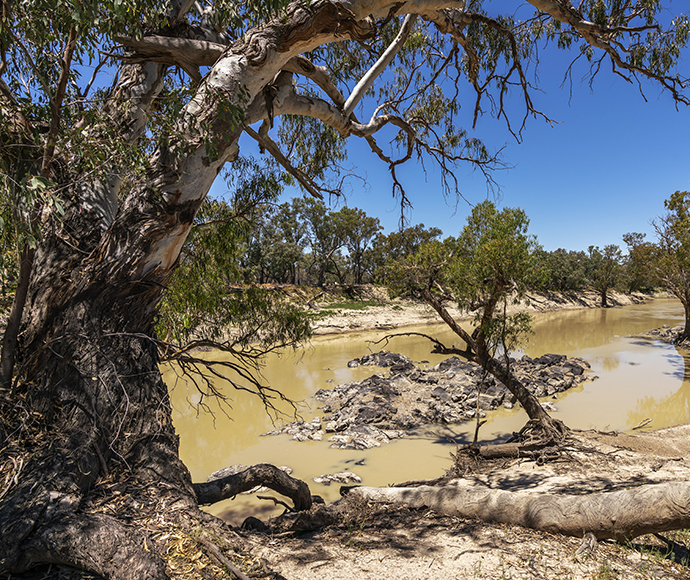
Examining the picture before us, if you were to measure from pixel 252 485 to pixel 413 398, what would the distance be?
212 inches

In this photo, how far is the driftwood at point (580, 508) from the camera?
2098mm

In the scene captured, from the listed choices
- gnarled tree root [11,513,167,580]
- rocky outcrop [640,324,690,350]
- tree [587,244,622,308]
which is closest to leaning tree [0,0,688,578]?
gnarled tree root [11,513,167,580]

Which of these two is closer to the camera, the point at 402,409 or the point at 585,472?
the point at 585,472

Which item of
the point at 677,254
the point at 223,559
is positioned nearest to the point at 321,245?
the point at 677,254

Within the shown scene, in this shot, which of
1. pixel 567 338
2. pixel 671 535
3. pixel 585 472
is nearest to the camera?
pixel 671 535

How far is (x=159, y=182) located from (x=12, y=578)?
189cm

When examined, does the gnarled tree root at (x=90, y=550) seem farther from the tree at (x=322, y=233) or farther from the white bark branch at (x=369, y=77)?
the tree at (x=322, y=233)

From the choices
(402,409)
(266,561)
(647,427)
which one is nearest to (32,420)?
(266,561)

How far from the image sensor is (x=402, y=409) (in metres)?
7.11

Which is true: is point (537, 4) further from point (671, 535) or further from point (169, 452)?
point (169, 452)

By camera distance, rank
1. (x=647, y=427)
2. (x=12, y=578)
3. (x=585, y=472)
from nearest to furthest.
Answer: (x=12, y=578) → (x=585, y=472) → (x=647, y=427)

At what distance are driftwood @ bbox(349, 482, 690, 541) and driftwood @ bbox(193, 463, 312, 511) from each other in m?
0.90

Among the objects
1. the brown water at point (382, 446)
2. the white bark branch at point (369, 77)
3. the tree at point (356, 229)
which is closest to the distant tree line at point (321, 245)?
the tree at point (356, 229)

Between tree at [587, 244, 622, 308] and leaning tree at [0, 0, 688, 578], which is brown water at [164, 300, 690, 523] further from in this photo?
tree at [587, 244, 622, 308]
